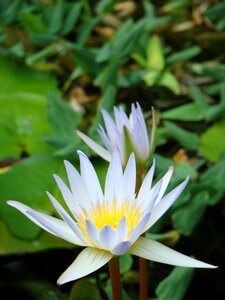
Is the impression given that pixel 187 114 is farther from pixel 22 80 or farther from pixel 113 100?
pixel 22 80

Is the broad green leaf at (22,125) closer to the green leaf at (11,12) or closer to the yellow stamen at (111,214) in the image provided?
the green leaf at (11,12)

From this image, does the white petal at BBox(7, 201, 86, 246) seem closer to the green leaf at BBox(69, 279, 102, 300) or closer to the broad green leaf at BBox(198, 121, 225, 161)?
the green leaf at BBox(69, 279, 102, 300)

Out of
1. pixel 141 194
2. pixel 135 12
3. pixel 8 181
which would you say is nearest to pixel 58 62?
pixel 135 12

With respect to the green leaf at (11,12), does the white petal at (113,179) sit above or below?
above

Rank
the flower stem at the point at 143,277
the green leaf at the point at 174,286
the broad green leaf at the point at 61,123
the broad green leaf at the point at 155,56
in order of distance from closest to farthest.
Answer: the flower stem at the point at 143,277
the green leaf at the point at 174,286
the broad green leaf at the point at 61,123
the broad green leaf at the point at 155,56

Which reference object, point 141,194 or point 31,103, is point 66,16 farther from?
point 141,194

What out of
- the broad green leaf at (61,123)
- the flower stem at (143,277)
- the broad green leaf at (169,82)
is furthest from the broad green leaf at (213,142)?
the flower stem at (143,277)

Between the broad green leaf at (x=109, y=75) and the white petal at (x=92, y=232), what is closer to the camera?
the white petal at (x=92, y=232)

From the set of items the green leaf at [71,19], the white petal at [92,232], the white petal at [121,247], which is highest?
the white petal at [92,232]
